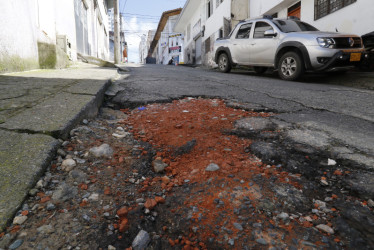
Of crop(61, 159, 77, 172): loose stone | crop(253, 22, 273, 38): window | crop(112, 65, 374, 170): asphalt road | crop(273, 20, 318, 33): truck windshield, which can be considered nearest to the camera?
crop(61, 159, 77, 172): loose stone

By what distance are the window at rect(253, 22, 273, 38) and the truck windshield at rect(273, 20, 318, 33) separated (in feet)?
0.74

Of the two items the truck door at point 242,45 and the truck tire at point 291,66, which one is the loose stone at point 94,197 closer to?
the truck tire at point 291,66

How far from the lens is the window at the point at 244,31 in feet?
23.1

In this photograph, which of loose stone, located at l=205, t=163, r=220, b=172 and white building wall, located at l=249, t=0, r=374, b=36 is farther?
white building wall, located at l=249, t=0, r=374, b=36

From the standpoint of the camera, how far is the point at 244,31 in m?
7.20

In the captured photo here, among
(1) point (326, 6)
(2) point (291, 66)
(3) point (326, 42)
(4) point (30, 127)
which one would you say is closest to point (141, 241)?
(4) point (30, 127)

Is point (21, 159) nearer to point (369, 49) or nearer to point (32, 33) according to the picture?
point (32, 33)

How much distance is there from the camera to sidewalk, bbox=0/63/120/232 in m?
0.96

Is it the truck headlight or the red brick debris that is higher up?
the truck headlight

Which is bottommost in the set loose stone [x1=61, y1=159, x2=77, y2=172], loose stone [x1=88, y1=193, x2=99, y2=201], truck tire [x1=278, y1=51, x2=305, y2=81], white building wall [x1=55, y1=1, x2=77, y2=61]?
loose stone [x1=88, y1=193, x2=99, y2=201]

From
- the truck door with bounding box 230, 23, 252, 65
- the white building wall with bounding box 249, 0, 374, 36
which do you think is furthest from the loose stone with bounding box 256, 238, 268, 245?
the white building wall with bounding box 249, 0, 374, 36

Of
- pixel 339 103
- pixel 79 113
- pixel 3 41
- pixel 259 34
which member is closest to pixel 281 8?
pixel 259 34

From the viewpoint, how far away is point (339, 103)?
295 centimetres

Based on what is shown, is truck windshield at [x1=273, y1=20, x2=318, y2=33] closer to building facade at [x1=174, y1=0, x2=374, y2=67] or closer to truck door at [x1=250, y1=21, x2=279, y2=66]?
truck door at [x1=250, y1=21, x2=279, y2=66]
